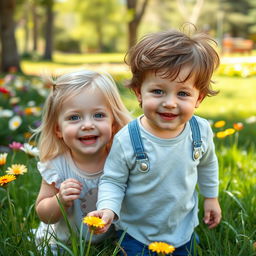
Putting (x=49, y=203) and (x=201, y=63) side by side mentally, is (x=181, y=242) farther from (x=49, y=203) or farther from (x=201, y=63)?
(x=201, y=63)

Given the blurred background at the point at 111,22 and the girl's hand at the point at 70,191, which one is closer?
the girl's hand at the point at 70,191

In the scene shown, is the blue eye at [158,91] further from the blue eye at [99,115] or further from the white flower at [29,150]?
the white flower at [29,150]

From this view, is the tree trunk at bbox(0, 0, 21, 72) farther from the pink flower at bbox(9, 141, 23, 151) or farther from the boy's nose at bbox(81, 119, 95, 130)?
the boy's nose at bbox(81, 119, 95, 130)

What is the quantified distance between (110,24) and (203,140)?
39.5 metres

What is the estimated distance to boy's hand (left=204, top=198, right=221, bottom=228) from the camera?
207 centimetres

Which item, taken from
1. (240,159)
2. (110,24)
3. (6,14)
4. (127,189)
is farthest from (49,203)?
(110,24)

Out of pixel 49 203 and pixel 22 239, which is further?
pixel 49 203

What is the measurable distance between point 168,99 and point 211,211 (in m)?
0.69

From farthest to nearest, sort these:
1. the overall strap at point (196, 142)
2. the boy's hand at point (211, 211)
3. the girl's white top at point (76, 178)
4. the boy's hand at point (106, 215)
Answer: the boy's hand at point (211, 211) < the girl's white top at point (76, 178) < the overall strap at point (196, 142) < the boy's hand at point (106, 215)

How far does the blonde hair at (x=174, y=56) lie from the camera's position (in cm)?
164

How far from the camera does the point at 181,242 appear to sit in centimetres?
194

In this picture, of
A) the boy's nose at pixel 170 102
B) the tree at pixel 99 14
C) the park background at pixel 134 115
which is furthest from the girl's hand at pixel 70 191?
the tree at pixel 99 14

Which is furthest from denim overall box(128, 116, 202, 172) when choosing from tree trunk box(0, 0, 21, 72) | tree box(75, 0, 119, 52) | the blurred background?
tree box(75, 0, 119, 52)

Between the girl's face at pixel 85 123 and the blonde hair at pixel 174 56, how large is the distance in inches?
9.2
